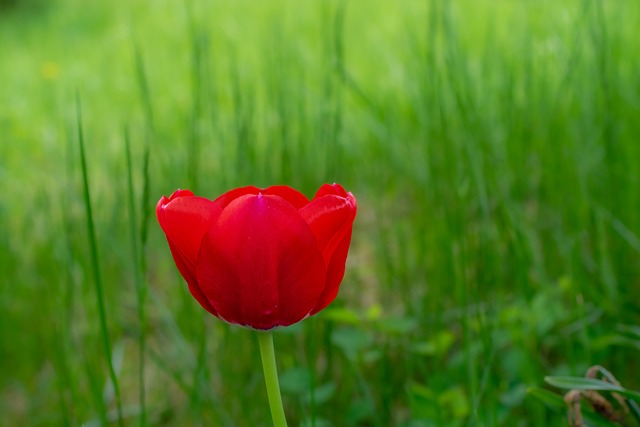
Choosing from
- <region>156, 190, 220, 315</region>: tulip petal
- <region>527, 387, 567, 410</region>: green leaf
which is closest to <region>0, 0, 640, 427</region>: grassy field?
<region>527, 387, 567, 410</region>: green leaf

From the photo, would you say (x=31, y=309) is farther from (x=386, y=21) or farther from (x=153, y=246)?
(x=386, y=21)

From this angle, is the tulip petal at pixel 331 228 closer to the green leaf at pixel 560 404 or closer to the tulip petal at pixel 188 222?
the tulip petal at pixel 188 222

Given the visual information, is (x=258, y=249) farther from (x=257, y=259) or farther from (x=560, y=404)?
(x=560, y=404)

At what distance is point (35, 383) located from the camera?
1.83 m

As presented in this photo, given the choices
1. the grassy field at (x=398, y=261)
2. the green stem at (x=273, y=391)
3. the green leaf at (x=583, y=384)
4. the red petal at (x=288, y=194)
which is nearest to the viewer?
the green stem at (x=273, y=391)

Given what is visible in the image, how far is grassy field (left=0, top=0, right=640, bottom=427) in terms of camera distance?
125 cm

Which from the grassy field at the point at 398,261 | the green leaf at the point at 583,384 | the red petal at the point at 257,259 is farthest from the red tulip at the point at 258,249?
the green leaf at the point at 583,384

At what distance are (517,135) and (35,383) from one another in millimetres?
1186

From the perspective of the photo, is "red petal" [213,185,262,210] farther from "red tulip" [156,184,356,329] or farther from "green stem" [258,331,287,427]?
"green stem" [258,331,287,427]

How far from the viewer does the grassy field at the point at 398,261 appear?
1.25 meters

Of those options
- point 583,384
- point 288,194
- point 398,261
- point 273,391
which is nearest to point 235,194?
point 288,194

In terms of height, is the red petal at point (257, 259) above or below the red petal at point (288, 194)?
below

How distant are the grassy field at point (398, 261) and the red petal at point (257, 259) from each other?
0.69 ft

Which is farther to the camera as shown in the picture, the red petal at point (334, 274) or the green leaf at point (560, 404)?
the green leaf at point (560, 404)
